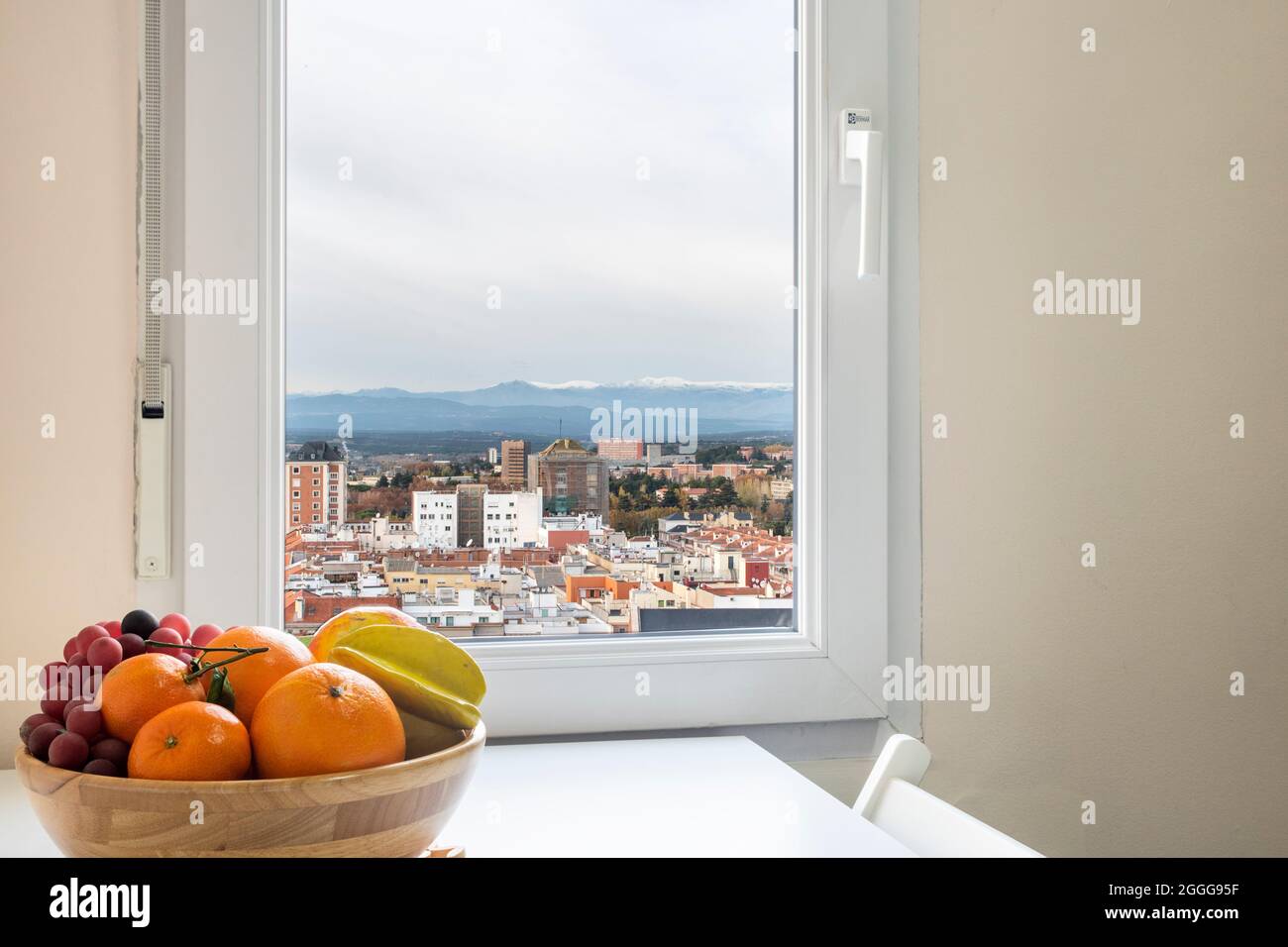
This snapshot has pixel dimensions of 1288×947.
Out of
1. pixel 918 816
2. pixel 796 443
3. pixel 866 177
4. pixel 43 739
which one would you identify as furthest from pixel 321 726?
pixel 866 177

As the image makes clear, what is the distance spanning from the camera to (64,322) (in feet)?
3.43

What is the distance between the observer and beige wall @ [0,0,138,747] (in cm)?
104

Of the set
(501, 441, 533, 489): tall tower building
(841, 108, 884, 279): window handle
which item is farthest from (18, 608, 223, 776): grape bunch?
(841, 108, 884, 279): window handle

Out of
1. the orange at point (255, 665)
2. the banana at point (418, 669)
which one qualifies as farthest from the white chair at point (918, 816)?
the orange at point (255, 665)

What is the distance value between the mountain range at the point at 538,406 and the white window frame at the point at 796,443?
0.13 feet

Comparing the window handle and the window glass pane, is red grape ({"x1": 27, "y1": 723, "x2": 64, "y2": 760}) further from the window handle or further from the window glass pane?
the window handle

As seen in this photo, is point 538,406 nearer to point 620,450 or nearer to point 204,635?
point 620,450

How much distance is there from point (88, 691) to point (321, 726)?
21cm

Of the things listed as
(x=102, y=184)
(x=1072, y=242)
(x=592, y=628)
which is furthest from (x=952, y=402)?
(x=102, y=184)

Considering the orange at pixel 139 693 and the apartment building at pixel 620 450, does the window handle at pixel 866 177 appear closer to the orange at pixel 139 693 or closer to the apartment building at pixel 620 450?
the apartment building at pixel 620 450

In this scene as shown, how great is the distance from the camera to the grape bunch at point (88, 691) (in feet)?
1.93

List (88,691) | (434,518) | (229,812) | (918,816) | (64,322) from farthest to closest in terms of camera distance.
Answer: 1. (434,518)
2. (64,322)
3. (918,816)
4. (88,691)
5. (229,812)

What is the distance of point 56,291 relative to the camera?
1.04 metres
